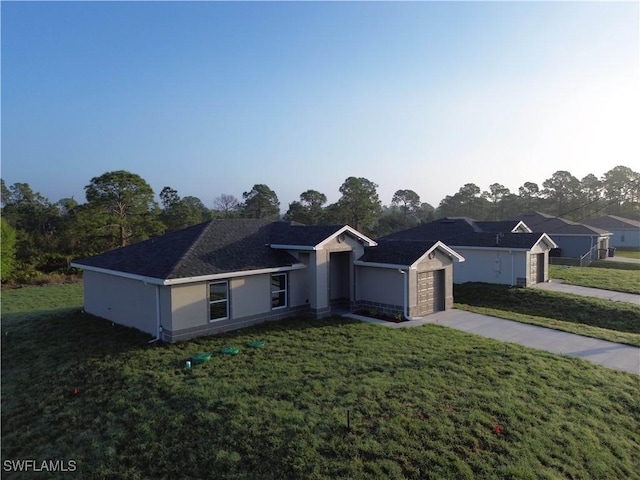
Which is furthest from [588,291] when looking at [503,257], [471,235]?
[471,235]

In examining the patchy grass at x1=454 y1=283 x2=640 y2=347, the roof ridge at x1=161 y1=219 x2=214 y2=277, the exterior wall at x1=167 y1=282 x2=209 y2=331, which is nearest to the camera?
the exterior wall at x1=167 y1=282 x2=209 y2=331

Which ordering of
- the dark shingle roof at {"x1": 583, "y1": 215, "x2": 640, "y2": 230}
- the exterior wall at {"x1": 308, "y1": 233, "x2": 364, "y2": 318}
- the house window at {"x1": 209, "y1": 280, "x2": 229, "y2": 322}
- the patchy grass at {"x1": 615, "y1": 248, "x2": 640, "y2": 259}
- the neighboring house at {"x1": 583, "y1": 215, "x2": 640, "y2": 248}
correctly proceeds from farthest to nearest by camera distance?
1. the dark shingle roof at {"x1": 583, "y1": 215, "x2": 640, "y2": 230}
2. the neighboring house at {"x1": 583, "y1": 215, "x2": 640, "y2": 248}
3. the patchy grass at {"x1": 615, "y1": 248, "x2": 640, "y2": 259}
4. the exterior wall at {"x1": 308, "y1": 233, "x2": 364, "y2": 318}
5. the house window at {"x1": 209, "y1": 280, "x2": 229, "y2": 322}

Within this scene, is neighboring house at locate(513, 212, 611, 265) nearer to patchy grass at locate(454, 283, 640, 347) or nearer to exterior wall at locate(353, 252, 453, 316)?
patchy grass at locate(454, 283, 640, 347)

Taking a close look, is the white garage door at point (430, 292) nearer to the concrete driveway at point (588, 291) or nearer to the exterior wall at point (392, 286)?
the exterior wall at point (392, 286)

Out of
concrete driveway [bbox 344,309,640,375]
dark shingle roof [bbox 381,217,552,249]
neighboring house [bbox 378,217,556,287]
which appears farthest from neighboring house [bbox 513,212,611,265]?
concrete driveway [bbox 344,309,640,375]

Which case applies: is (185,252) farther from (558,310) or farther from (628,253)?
(628,253)
